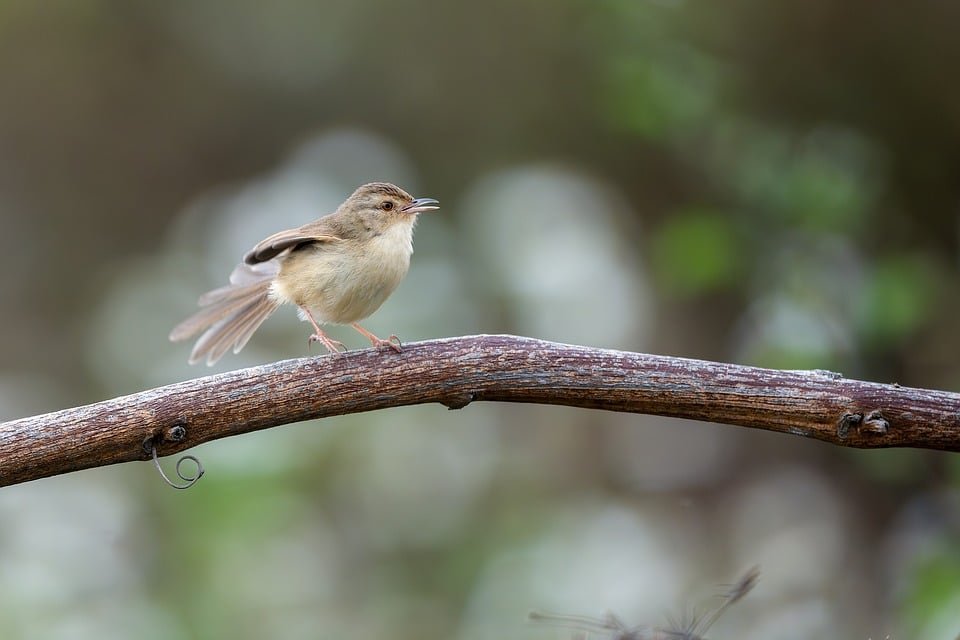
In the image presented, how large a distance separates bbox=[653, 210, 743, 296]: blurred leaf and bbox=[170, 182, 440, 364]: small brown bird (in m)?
1.38

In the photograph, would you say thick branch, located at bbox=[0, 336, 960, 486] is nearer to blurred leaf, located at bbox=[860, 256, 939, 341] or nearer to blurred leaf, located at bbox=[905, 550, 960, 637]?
blurred leaf, located at bbox=[905, 550, 960, 637]

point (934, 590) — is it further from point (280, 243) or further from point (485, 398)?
point (280, 243)

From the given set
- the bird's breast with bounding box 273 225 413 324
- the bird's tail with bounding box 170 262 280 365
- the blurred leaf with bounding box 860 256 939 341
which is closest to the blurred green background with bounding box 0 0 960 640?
the blurred leaf with bounding box 860 256 939 341

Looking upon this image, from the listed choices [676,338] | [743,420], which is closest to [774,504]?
[676,338]

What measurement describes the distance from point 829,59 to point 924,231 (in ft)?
3.88

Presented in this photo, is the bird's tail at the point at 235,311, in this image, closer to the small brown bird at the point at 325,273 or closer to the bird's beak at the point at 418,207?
the small brown bird at the point at 325,273

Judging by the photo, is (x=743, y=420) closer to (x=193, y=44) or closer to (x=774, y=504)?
(x=774, y=504)

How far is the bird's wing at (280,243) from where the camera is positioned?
161 inches

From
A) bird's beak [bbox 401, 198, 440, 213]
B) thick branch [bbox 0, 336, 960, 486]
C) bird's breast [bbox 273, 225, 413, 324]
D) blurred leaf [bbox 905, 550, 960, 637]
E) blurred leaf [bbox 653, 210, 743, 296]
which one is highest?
blurred leaf [bbox 653, 210, 743, 296]

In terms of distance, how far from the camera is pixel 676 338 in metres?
7.12

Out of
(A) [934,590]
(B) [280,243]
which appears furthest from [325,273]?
(A) [934,590]

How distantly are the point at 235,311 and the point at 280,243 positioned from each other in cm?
80

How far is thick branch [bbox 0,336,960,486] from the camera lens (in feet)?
9.93

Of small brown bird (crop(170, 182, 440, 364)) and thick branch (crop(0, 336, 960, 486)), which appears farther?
small brown bird (crop(170, 182, 440, 364))
